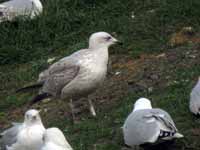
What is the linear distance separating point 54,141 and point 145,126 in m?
0.86

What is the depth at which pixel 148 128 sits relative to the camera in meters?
7.58

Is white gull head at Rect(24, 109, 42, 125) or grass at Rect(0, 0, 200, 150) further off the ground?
white gull head at Rect(24, 109, 42, 125)

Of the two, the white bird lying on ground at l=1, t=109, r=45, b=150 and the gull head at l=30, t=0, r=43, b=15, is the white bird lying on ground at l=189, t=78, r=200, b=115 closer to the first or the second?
the white bird lying on ground at l=1, t=109, r=45, b=150

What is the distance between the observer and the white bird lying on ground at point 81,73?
30.2 ft

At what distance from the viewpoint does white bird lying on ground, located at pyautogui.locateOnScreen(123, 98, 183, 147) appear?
747cm

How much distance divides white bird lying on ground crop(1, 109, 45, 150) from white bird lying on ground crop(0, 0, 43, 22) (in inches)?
193

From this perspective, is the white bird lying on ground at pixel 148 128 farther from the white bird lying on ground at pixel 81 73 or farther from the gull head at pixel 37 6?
the gull head at pixel 37 6

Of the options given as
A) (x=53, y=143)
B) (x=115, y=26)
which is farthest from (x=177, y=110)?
(x=115, y=26)

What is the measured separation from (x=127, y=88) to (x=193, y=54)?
3.81 feet

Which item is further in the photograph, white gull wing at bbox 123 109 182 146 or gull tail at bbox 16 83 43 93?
gull tail at bbox 16 83 43 93

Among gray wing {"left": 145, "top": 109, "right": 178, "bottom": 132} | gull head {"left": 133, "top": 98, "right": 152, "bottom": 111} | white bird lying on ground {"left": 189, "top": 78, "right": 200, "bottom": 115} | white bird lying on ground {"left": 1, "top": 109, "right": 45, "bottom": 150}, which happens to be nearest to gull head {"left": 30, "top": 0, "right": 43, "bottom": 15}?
white bird lying on ground {"left": 1, "top": 109, "right": 45, "bottom": 150}

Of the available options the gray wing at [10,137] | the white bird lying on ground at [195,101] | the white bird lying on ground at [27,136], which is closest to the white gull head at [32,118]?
the white bird lying on ground at [27,136]

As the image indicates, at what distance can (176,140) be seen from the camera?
7.95 meters

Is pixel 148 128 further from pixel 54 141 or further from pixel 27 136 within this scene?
pixel 27 136
